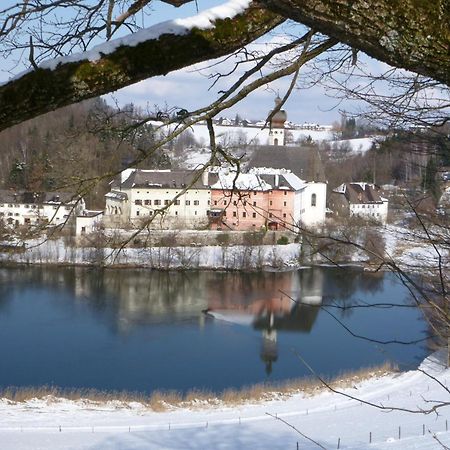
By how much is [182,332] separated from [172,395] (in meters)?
1.94

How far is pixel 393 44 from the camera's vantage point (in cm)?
62

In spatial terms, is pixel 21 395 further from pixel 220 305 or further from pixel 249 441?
pixel 220 305

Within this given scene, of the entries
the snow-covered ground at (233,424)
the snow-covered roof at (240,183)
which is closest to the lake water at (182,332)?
the snow-covered ground at (233,424)

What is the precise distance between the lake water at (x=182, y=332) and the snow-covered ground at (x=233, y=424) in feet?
2.10

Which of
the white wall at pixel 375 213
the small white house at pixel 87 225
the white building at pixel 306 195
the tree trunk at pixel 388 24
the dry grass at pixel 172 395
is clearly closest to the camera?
the tree trunk at pixel 388 24

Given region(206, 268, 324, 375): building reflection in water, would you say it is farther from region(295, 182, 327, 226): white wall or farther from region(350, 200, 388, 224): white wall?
region(295, 182, 327, 226): white wall

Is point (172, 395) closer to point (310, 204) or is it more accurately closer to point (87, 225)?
point (87, 225)

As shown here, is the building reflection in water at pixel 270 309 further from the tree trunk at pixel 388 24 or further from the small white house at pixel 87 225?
the tree trunk at pixel 388 24

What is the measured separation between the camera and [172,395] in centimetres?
681

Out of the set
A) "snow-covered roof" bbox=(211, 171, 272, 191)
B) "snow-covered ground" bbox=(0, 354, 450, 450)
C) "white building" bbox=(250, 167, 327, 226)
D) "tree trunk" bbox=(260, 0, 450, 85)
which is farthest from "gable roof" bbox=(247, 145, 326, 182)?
"tree trunk" bbox=(260, 0, 450, 85)

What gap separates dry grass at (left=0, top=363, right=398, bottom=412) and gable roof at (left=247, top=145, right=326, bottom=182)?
13.9m

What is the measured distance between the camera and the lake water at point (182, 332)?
743 centimetres

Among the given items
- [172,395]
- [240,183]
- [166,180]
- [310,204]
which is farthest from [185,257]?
[240,183]

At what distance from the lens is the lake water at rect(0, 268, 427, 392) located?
293 inches
